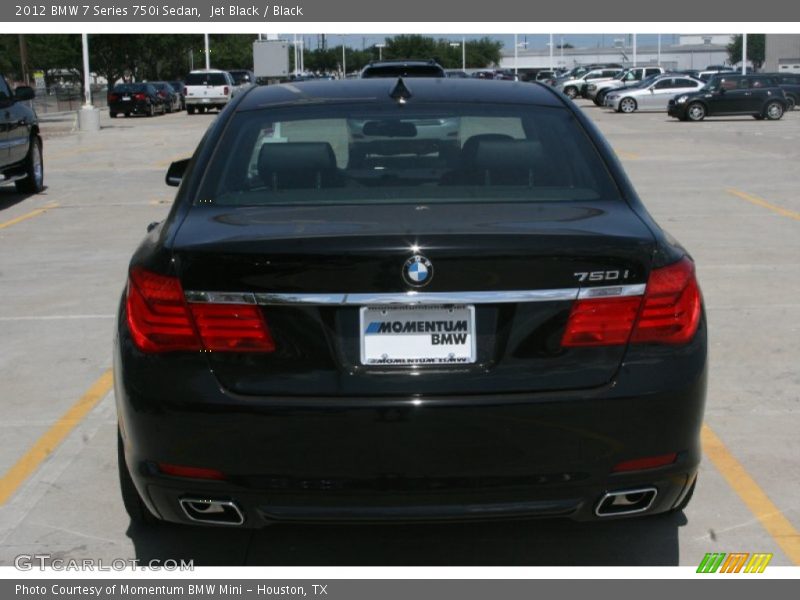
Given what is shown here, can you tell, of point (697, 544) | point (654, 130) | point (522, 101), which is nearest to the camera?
point (697, 544)

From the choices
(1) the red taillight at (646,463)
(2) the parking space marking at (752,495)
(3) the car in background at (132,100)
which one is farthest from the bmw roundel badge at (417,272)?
(3) the car in background at (132,100)

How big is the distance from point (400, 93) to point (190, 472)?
1.95 metres

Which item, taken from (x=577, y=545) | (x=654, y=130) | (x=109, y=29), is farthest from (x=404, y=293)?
(x=109, y=29)

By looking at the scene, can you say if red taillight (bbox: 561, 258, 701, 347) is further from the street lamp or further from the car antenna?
the street lamp

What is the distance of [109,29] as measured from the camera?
204 ft

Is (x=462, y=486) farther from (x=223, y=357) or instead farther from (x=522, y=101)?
(x=522, y=101)

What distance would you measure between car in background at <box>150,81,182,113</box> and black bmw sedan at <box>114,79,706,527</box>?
164 feet

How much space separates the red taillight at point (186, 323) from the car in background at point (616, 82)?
50127 mm


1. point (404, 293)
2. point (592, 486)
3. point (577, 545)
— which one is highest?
point (404, 293)

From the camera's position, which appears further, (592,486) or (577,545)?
(577,545)

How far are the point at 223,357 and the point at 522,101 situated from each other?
6.26 ft

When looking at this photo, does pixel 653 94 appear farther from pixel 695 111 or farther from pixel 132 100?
pixel 132 100

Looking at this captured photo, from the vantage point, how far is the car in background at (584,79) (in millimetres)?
62084

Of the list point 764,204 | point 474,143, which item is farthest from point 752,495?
point 764,204
